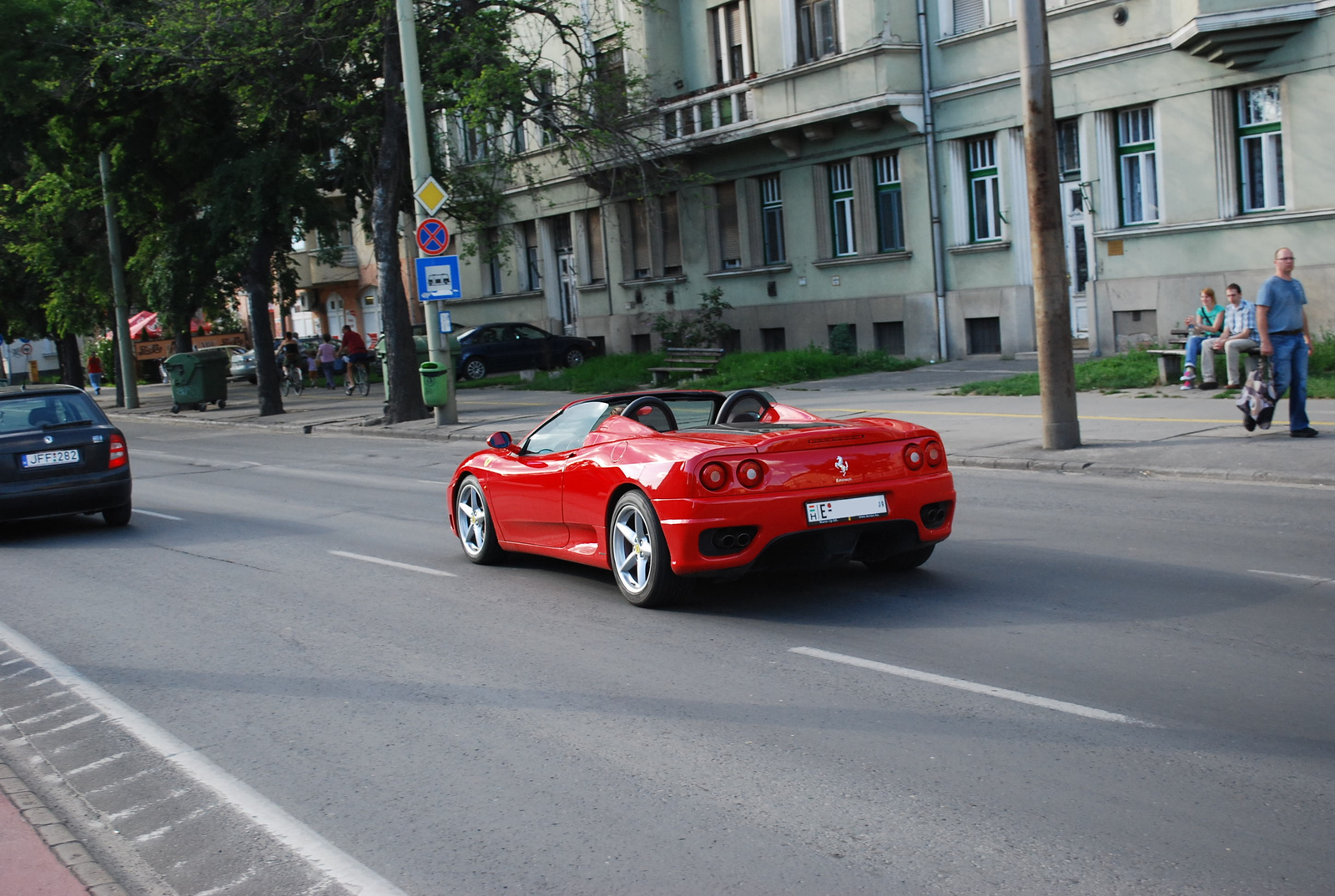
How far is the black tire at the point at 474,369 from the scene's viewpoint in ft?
119

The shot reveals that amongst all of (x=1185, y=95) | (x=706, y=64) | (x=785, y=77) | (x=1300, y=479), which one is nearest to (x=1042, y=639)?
(x=1300, y=479)

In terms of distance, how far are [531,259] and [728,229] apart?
1001cm

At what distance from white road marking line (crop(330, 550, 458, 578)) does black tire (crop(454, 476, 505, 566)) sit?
308 millimetres

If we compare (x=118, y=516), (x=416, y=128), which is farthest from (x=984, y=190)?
(x=118, y=516)

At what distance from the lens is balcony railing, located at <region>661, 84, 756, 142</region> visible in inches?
1190

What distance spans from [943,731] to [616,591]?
11.6 ft

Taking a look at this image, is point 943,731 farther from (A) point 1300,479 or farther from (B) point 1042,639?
(A) point 1300,479

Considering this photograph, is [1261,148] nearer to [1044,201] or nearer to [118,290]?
[1044,201]

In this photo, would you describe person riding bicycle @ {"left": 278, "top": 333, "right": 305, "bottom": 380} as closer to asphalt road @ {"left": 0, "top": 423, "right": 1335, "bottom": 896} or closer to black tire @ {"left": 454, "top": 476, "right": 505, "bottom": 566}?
asphalt road @ {"left": 0, "top": 423, "right": 1335, "bottom": 896}

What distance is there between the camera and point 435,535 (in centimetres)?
1145

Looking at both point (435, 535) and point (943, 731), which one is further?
point (435, 535)

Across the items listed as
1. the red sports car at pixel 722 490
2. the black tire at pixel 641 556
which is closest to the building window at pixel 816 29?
the red sports car at pixel 722 490

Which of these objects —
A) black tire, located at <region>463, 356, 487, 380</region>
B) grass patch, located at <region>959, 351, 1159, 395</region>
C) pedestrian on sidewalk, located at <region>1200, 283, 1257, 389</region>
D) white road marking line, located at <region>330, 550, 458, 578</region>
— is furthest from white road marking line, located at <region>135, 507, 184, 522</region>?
black tire, located at <region>463, 356, 487, 380</region>

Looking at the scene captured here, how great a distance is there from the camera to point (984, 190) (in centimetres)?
2644
